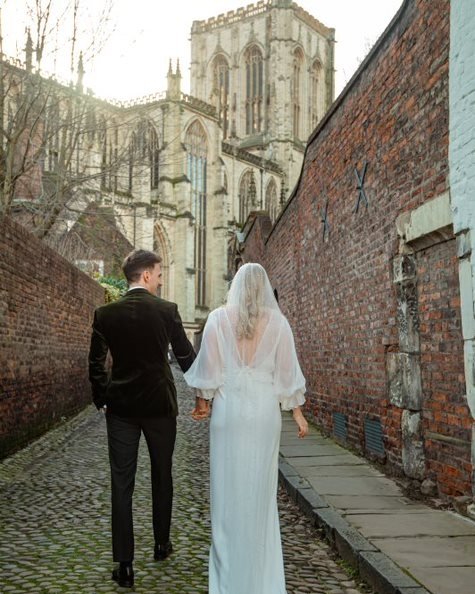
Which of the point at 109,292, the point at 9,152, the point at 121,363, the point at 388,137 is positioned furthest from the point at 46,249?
the point at 109,292

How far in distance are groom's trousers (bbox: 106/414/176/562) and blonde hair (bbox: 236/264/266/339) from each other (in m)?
0.82

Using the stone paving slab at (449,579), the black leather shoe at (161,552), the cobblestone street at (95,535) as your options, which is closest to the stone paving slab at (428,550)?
the stone paving slab at (449,579)

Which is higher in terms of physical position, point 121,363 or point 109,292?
point 109,292

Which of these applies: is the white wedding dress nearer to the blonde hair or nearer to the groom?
the blonde hair

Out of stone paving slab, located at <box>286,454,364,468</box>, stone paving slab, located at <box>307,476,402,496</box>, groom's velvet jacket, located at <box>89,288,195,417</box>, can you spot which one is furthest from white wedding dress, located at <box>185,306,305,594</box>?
stone paving slab, located at <box>286,454,364,468</box>

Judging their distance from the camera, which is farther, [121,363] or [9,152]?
[9,152]

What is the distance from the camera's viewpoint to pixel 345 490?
5.89m

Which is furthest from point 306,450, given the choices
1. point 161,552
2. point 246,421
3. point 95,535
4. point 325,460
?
point 246,421

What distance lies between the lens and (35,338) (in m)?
9.96

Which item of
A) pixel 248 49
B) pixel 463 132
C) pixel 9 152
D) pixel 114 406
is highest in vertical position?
pixel 248 49

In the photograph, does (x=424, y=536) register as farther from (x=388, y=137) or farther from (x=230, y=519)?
(x=388, y=137)

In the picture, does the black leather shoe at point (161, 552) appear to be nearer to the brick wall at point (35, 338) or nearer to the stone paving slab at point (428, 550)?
the stone paving slab at point (428, 550)

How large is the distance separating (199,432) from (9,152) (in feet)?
23.6

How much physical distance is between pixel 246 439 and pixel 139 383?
788 mm
